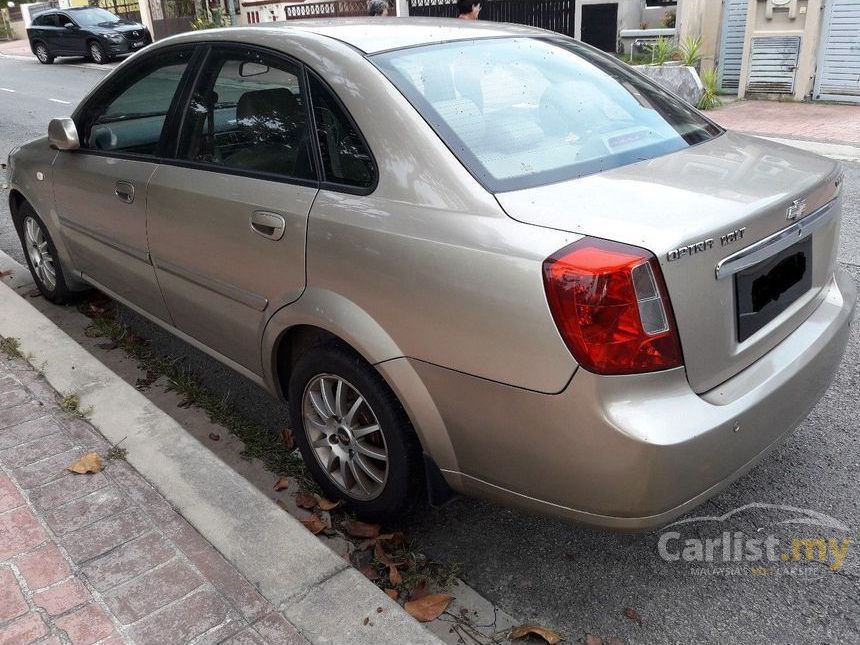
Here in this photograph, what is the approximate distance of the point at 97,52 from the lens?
2394 cm

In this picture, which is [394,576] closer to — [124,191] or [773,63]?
[124,191]

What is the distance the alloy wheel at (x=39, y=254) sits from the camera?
4.92m

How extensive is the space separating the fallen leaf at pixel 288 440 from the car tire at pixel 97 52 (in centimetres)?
2353

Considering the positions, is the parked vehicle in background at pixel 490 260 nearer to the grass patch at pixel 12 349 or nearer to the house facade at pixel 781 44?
the grass patch at pixel 12 349

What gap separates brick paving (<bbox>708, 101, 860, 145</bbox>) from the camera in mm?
9852

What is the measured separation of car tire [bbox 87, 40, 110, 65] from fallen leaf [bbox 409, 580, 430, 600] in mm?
24710

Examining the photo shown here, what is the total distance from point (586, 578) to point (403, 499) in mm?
678

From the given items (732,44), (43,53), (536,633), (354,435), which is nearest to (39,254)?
(354,435)

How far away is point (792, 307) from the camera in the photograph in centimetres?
256

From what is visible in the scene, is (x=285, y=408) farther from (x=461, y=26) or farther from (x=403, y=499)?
(x=461, y=26)

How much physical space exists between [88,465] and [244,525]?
0.80 m

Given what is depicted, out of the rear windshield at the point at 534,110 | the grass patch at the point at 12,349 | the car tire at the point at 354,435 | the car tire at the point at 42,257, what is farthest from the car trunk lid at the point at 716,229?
the car tire at the point at 42,257

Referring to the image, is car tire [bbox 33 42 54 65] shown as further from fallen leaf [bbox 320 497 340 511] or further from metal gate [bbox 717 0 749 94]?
fallen leaf [bbox 320 497 340 511]

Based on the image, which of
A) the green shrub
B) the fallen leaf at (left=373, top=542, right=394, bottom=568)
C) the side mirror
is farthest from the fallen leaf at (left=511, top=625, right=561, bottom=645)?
the green shrub
